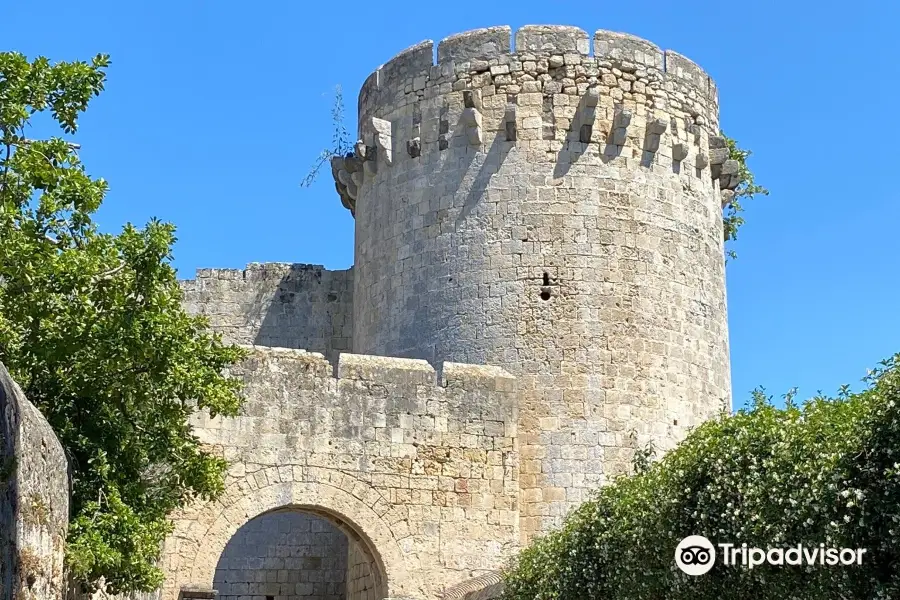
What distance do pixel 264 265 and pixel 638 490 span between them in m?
9.59

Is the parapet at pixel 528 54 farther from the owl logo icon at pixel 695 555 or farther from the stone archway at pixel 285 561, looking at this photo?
the owl logo icon at pixel 695 555

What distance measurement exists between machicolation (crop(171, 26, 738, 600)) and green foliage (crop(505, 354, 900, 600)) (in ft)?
10.4

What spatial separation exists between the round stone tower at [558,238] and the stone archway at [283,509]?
1748 mm

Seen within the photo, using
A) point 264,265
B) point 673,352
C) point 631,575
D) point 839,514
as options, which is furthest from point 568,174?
point 839,514

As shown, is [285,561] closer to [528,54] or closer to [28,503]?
[528,54]

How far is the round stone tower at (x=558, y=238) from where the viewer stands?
1628cm

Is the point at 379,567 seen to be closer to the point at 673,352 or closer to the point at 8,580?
the point at 673,352

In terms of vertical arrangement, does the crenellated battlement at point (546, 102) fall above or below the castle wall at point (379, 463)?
above

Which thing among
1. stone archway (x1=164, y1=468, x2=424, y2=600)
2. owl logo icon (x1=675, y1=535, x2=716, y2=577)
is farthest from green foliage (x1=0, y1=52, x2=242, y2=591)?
owl logo icon (x1=675, y1=535, x2=716, y2=577)

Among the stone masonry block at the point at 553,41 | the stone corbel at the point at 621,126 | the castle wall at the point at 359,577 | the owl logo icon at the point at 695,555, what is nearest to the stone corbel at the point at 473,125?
the stone masonry block at the point at 553,41

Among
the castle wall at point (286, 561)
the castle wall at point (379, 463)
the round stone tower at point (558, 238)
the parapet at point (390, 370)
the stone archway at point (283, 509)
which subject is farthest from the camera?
the castle wall at point (286, 561)

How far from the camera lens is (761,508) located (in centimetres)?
938

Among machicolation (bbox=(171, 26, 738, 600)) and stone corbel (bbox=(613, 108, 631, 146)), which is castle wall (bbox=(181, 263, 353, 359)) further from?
stone corbel (bbox=(613, 108, 631, 146))

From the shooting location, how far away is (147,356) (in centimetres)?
1103
